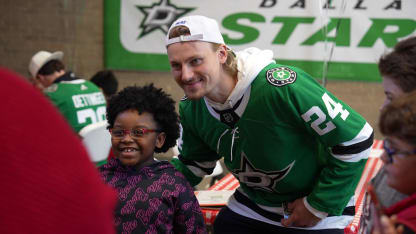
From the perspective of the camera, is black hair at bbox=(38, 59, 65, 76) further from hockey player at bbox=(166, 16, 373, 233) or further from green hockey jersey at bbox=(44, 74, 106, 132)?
hockey player at bbox=(166, 16, 373, 233)

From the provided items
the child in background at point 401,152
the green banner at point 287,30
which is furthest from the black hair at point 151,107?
the green banner at point 287,30

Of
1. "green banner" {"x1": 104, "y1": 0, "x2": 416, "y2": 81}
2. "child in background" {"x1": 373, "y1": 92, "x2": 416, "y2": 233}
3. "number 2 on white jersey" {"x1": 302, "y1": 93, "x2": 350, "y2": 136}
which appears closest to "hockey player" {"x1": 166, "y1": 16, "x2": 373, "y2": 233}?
"number 2 on white jersey" {"x1": 302, "y1": 93, "x2": 350, "y2": 136}

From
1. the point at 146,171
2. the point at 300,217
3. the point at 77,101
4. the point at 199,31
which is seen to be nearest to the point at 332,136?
the point at 300,217

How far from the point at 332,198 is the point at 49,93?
11.0ft

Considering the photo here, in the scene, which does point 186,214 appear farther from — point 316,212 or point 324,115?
point 324,115

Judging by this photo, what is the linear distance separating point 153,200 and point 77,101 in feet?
9.32

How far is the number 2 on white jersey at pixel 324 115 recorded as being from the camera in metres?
1.90

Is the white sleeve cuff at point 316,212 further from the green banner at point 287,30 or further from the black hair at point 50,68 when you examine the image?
the green banner at point 287,30

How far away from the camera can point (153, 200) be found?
2.05 m

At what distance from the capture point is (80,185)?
0.66 metres

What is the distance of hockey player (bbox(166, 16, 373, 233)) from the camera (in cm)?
195

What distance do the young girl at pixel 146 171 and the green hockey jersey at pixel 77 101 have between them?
239 cm

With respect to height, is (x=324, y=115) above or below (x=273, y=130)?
above

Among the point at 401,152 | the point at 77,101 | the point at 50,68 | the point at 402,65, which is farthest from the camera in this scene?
the point at 50,68
